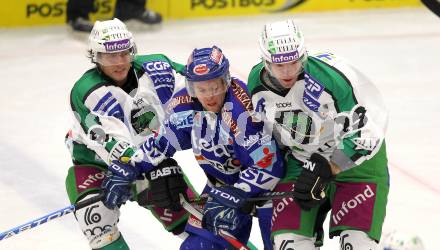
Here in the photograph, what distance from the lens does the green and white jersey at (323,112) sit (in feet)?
12.7

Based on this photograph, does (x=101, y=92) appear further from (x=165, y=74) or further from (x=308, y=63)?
(x=308, y=63)

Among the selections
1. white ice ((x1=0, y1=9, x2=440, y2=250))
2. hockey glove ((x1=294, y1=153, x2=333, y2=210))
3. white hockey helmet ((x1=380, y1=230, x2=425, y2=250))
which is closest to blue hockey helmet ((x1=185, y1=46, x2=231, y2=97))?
hockey glove ((x1=294, y1=153, x2=333, y2=210))

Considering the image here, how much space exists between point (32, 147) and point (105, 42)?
1.96 meters

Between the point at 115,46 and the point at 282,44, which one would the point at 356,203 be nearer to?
the point at 282,44

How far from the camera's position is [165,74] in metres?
4.54

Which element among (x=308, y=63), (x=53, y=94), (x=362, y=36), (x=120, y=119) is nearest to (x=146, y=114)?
(x=120, y=119)

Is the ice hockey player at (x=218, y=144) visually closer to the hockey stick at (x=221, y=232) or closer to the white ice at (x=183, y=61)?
the hockey stick at (x=221, y=232)

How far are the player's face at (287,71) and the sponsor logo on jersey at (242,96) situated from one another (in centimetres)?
19

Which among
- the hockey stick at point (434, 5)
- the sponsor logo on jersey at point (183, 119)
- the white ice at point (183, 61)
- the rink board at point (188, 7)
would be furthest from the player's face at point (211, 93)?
the rink board at point (188, 7)

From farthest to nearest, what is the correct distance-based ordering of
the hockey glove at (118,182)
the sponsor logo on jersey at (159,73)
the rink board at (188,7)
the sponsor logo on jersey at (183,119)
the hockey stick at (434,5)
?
the rink board at (188,7)
the hockey stick at (434,5)
the sponsor logo on jersey at (159,73)
the hockey glove at (118,182)
the sponsor logo on jersey at (183,119)

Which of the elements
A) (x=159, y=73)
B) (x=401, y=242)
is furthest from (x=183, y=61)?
(x=401, y=242)

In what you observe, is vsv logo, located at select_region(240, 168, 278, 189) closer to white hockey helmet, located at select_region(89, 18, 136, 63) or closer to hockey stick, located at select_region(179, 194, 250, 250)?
hockey stick, located at select_region(179, 194, 250, 250)

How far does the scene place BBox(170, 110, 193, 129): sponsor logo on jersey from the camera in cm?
407

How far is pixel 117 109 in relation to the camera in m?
4.42
